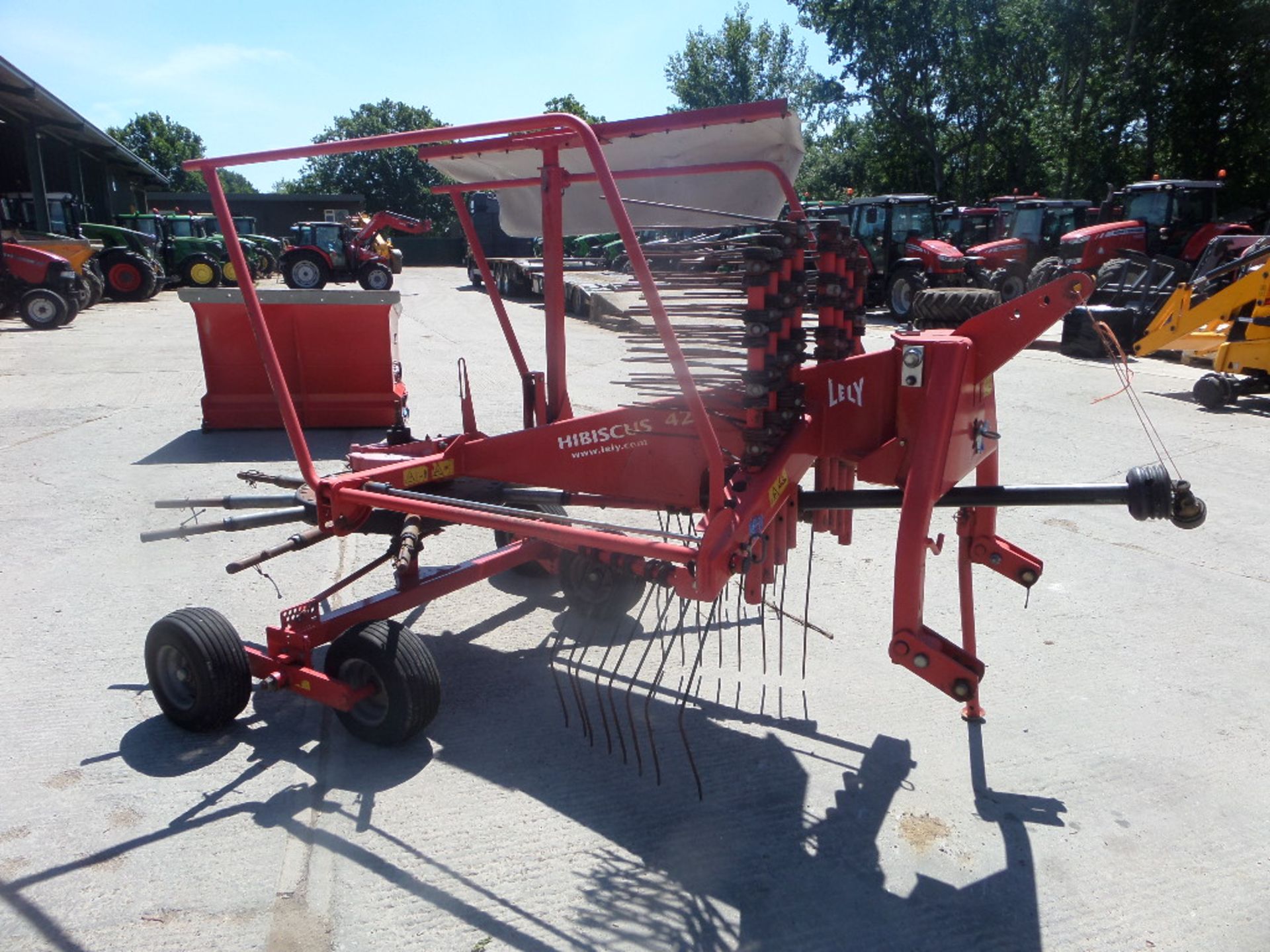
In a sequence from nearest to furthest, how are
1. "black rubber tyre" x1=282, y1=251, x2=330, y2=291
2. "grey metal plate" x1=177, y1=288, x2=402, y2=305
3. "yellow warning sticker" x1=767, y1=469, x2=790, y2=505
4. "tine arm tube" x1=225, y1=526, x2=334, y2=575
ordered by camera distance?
"yellow warning sticker" x1=767, y1=469, x2=790, y2=505, "tine arm tube" x1=225, y1=526, x2=334, y2=575, "grey metal plate" x1=177, y1=288, x2=402, y2=305, "black rubber tyre" x1=282, y1=251, x2=330, y2=291

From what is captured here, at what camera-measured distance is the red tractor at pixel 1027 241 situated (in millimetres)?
19297

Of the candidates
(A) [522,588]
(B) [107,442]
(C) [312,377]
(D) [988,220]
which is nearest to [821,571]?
(A) [522,588]

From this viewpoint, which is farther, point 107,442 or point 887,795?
point 107,442

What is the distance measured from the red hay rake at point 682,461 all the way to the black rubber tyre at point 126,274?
21.1 meters

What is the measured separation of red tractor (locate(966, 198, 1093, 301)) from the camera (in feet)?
63.3

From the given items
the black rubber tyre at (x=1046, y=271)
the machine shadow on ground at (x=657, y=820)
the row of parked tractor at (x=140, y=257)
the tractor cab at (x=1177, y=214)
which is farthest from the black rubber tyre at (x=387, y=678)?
the tractor cab at (x=1177, y=214)

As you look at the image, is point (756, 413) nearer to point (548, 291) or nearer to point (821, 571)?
point (548, 291)

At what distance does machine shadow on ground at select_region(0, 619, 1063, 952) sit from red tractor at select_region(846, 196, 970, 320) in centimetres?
1667

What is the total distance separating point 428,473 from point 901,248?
18.1 m

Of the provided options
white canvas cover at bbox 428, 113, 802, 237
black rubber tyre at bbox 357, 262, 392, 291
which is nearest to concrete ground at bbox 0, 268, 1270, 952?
white canvas cover at bbox 428, 113, 802, 237

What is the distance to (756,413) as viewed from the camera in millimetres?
3158

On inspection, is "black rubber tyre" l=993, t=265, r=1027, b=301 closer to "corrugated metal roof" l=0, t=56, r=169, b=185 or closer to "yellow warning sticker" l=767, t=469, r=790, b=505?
"yellow warning sticker" l=767, t=469, r=790, b=505

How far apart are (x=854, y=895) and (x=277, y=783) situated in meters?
2.08

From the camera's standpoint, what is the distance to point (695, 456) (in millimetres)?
3666
